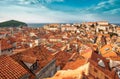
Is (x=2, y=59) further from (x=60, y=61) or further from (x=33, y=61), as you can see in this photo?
(x=60, y=61)

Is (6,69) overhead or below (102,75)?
overhead

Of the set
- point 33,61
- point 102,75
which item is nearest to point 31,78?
point 33,61

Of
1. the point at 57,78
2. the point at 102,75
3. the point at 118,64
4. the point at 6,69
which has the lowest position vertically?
the point at 118,64

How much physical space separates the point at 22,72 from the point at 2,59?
251 centimetres

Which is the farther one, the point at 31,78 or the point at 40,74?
the point at 40,74

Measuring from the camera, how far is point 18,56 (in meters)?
35.5

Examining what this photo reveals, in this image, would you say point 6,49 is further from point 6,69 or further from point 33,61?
point 6,69

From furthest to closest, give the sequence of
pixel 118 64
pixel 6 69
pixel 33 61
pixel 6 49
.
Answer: pixel 6 49 → pixel 118 64 → pixel 33 61 → pixel 6 69

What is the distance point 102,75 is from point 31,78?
1057cm

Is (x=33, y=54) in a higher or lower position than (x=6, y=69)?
lower

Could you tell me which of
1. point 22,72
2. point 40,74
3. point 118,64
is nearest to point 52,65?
point 40,74

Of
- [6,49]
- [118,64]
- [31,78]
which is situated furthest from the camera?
[6,49]

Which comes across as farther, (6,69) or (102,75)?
(102,75)

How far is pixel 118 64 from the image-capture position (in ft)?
166
